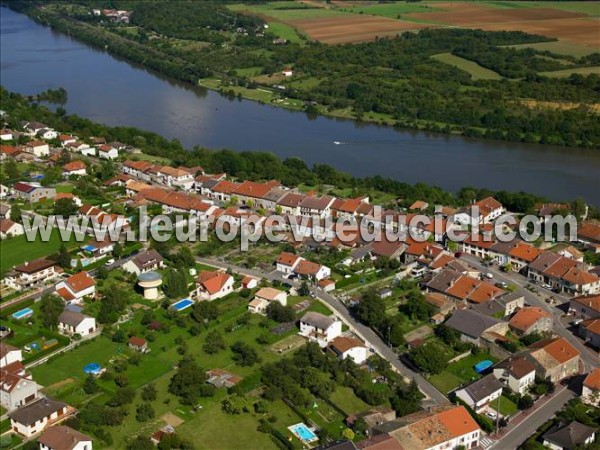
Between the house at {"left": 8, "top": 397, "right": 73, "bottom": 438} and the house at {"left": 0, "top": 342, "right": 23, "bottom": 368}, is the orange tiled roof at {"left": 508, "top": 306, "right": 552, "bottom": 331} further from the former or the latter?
the house at {"left": 0, "top": 342, "right": 23, "bottom": 368}

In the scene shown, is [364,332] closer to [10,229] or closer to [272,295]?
[272,295]

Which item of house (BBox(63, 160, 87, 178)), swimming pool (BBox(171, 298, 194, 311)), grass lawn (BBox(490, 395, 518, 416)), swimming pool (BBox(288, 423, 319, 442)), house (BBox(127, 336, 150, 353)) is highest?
swimming pool (BBox(288, 423, 319, 442))

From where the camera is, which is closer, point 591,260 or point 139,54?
point 591,260

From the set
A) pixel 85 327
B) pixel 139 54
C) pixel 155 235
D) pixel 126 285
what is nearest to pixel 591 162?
pixel 155 235

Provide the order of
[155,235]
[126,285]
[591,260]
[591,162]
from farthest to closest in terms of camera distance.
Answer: [591,162] → [155,235] → [591,260] → [126,285]

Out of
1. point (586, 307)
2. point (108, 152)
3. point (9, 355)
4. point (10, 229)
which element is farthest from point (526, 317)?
point (108, 152)

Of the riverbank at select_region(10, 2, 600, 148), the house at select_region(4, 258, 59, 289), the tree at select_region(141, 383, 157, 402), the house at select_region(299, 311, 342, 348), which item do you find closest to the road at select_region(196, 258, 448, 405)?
the house at select_region(299, 311, 342, 348)

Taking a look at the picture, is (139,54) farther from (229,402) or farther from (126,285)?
(229,402)
